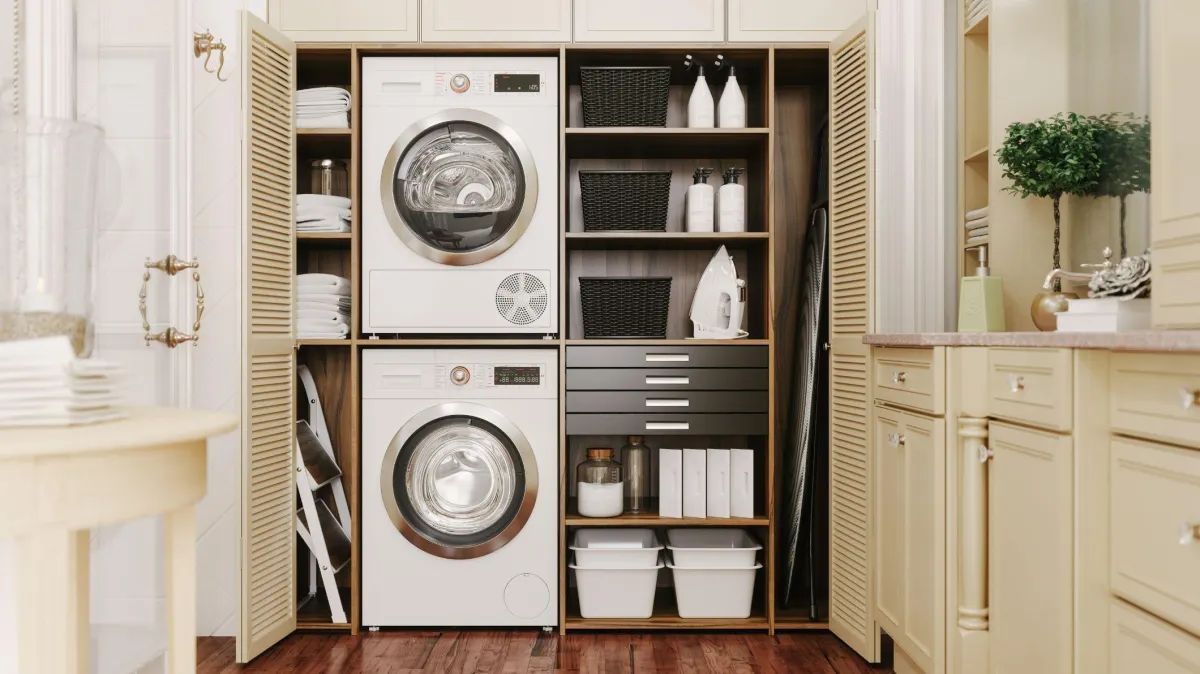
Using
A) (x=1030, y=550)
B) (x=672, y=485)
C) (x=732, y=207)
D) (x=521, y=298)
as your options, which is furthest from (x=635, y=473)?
(x=1030, y=550)

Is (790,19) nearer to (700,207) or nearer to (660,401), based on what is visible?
(700,207)

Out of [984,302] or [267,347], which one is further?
[267,347]

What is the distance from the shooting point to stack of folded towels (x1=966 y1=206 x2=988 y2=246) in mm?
2619

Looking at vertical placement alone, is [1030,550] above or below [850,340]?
below

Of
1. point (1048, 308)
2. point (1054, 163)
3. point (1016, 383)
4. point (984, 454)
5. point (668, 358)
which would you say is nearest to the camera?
point (1016, 383)

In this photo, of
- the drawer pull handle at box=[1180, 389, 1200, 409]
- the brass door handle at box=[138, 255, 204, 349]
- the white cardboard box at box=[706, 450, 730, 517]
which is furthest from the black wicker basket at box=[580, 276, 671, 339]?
the drawer pull handle at box=[1180, 389, 1200, 409]

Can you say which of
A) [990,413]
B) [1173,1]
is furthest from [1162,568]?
[1173,1]

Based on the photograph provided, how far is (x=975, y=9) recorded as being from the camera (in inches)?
107

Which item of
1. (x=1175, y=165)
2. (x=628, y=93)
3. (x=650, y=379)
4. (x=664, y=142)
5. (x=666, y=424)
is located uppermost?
(x=628, y=93)

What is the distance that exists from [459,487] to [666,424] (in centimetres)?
73

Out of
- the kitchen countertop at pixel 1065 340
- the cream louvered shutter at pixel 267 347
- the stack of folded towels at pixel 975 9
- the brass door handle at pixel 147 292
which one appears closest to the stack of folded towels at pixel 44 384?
the brass door handle at pixel 147 292

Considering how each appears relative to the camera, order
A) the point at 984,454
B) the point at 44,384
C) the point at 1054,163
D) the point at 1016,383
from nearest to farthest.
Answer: the point at 44,384 → the point at 1016,383 → the point at 984,454 → the point at 1054,163

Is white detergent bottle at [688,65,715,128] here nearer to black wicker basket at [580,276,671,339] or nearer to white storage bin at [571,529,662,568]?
black wicker basket at [580,276,671,339]

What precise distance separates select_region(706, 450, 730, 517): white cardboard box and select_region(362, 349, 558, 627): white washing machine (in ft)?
1.73
